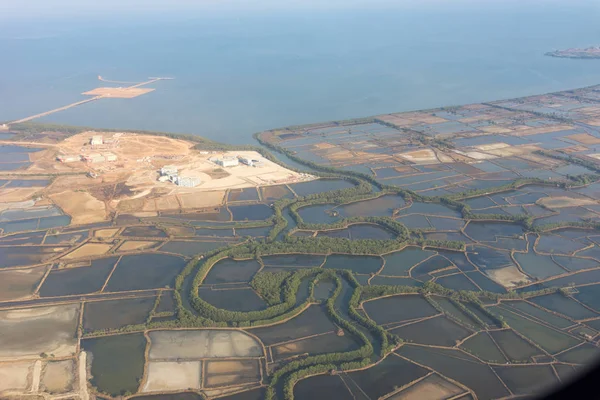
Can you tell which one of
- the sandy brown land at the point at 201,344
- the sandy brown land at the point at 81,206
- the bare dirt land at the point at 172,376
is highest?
the sandy brown land at the point at 81,206

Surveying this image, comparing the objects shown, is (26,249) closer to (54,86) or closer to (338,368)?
(338,368)

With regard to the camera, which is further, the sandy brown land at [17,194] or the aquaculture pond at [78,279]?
the sandy brown land at [17,194]

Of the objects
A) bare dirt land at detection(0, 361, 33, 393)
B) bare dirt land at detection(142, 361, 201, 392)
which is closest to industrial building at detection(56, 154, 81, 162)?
bare dirt land at detection(0, 361, 33, 393)

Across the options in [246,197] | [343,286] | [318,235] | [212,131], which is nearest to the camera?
[343,286]

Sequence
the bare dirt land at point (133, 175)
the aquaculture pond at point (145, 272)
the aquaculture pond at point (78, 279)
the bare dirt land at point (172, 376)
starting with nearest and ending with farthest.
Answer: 1. the bare dirt land at point (172, 376)
2. the aquaculture pond at point (78, 279)
3. the aquaculture pond at point (145, 272)
4. the bare dirt land at point (133, 175)

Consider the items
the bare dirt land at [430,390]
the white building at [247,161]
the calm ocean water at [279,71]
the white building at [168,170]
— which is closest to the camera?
the bare dirt land at [430,390]

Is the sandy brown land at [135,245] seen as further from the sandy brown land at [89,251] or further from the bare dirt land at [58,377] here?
the bare dirt land at [58,377]

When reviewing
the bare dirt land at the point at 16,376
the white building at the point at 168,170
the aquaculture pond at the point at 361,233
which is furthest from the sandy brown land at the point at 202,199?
the bare dirt land at the point at 16,376

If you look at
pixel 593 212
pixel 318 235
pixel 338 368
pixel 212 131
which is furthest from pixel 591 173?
pixel 212 131
